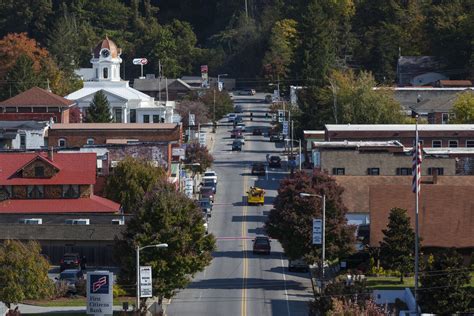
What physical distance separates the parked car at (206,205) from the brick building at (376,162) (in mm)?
7685

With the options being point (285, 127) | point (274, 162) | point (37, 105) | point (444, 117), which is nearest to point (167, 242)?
point (274, 162)

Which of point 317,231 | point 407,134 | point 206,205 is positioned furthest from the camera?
point 407,134

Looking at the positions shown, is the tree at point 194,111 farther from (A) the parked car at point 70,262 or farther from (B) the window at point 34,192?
(A) the parked car at point 70,262

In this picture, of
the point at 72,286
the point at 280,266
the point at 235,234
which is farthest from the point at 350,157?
the point at 72,286

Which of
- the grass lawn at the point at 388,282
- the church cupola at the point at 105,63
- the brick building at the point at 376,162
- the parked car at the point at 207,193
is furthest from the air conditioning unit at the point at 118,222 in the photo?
the church cupola at the point at 105,63

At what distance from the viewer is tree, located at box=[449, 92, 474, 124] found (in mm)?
130125

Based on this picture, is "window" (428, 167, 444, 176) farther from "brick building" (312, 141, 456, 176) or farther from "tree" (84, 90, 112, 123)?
"tree" (84, 90, 112, 123)

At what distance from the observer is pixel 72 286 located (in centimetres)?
7494

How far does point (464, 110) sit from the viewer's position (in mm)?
130375

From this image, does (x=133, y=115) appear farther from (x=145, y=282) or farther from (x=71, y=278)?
(x=145, y=282)

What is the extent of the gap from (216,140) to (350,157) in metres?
47.9

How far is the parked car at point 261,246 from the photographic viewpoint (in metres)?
87.2

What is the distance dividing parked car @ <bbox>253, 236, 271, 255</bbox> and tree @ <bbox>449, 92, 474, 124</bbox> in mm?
45763

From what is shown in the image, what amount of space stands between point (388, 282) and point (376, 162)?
83.9 ft
